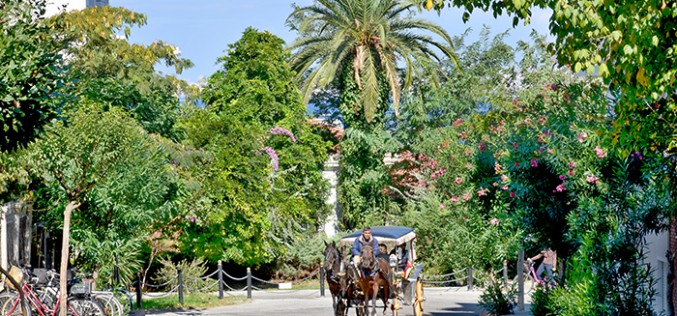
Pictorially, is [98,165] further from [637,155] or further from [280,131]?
[280,131]

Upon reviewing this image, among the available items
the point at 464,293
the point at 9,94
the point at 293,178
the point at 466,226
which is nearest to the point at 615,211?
the point at 9,94

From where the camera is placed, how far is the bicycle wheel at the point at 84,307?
847 inches

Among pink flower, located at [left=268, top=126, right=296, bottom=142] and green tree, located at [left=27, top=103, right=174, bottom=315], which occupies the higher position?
pink flower, located at [left=268, top=126, right=296, bottom=142]

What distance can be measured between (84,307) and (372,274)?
18.4 feet

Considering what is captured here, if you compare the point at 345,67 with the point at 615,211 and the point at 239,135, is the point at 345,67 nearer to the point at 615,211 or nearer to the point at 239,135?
the point at 239,135

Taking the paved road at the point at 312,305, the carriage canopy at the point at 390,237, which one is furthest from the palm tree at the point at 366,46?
the carriage canopy at the point at 390,237

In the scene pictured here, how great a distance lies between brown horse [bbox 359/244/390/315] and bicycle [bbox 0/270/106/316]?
5111 millimetres

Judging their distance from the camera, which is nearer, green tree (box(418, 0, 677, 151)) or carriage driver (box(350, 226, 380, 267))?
green tree (box(418, 0, 677, 151))

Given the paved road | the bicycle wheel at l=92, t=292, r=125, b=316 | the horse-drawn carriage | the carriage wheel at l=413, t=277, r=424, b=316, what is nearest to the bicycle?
the bicycle wheel at l=92, t=292, r=125, b=316

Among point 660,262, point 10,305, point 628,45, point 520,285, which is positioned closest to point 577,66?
point 628,45

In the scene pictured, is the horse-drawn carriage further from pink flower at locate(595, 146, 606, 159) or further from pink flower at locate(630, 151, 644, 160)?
pink flower at locate(630, 151, 644, 160)

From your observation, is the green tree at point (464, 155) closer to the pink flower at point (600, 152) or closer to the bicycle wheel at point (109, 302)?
the pink flower at point (600, 152)

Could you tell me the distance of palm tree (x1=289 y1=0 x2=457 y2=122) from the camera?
156 ft

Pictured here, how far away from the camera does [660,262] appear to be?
63.7 ft
